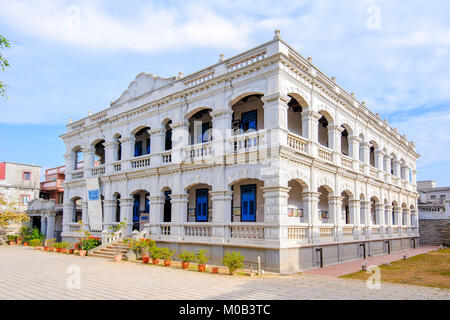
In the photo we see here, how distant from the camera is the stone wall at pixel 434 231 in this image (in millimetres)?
30219

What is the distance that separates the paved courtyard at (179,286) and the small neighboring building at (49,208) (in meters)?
15.2

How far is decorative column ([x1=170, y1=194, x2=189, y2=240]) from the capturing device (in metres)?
17.2

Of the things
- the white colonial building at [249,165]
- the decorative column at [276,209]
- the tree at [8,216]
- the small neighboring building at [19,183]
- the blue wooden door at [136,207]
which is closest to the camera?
the decorative column at [276,209]

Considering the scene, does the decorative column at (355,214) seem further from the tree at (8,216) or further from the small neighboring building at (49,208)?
the tree at (8,216)

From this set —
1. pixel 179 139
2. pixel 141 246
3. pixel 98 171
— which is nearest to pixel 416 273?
pixel 141 246

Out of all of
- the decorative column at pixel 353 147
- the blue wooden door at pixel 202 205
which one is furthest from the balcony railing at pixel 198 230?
the decorative column at pixel 353 147

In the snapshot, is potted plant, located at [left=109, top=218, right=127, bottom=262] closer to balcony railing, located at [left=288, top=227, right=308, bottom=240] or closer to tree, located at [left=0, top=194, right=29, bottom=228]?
balcony railing, located at [left=288, top=227, right=308, bottom=240]

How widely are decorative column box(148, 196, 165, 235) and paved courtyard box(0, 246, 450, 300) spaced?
4965 mm

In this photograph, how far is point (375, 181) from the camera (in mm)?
21797

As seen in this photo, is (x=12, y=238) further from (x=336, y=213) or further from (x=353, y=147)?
(x=353, y=147)

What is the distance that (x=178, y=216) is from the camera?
17.4 m
